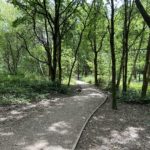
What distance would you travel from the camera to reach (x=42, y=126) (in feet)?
26.3

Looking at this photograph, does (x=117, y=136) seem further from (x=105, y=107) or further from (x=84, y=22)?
(x=84, y=22)

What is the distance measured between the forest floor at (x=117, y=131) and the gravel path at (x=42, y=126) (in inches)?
16.3

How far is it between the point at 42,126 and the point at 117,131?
8.01ft

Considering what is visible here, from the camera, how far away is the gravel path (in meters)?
6.41

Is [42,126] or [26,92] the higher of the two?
[26,92]

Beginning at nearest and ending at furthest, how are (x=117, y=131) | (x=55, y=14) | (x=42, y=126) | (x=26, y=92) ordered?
(x=42, y=126), (x=117, y=131), (x=26, y=92), (x=55, y=14)

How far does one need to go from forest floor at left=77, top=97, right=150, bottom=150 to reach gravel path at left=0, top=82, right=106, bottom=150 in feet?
1.35

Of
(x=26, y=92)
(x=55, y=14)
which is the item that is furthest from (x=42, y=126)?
(x=55, y=14)

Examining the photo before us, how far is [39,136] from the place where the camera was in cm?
700

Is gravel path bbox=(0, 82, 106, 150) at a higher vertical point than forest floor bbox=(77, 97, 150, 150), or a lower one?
higher

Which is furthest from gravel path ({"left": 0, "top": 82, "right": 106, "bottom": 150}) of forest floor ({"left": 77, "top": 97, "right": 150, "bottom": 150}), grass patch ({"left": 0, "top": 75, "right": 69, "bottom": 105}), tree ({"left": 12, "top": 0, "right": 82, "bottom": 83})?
tree ({"left": 12, "top": 0, "right": 82, "bottom": 83})

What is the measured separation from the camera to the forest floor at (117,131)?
6.92 meters

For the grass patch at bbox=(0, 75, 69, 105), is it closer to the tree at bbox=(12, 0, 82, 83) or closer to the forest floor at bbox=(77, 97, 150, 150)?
the tree at bbox=(12, 0, 82, 83)

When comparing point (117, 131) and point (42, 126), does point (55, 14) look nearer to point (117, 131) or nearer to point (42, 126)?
point (42, 126)
